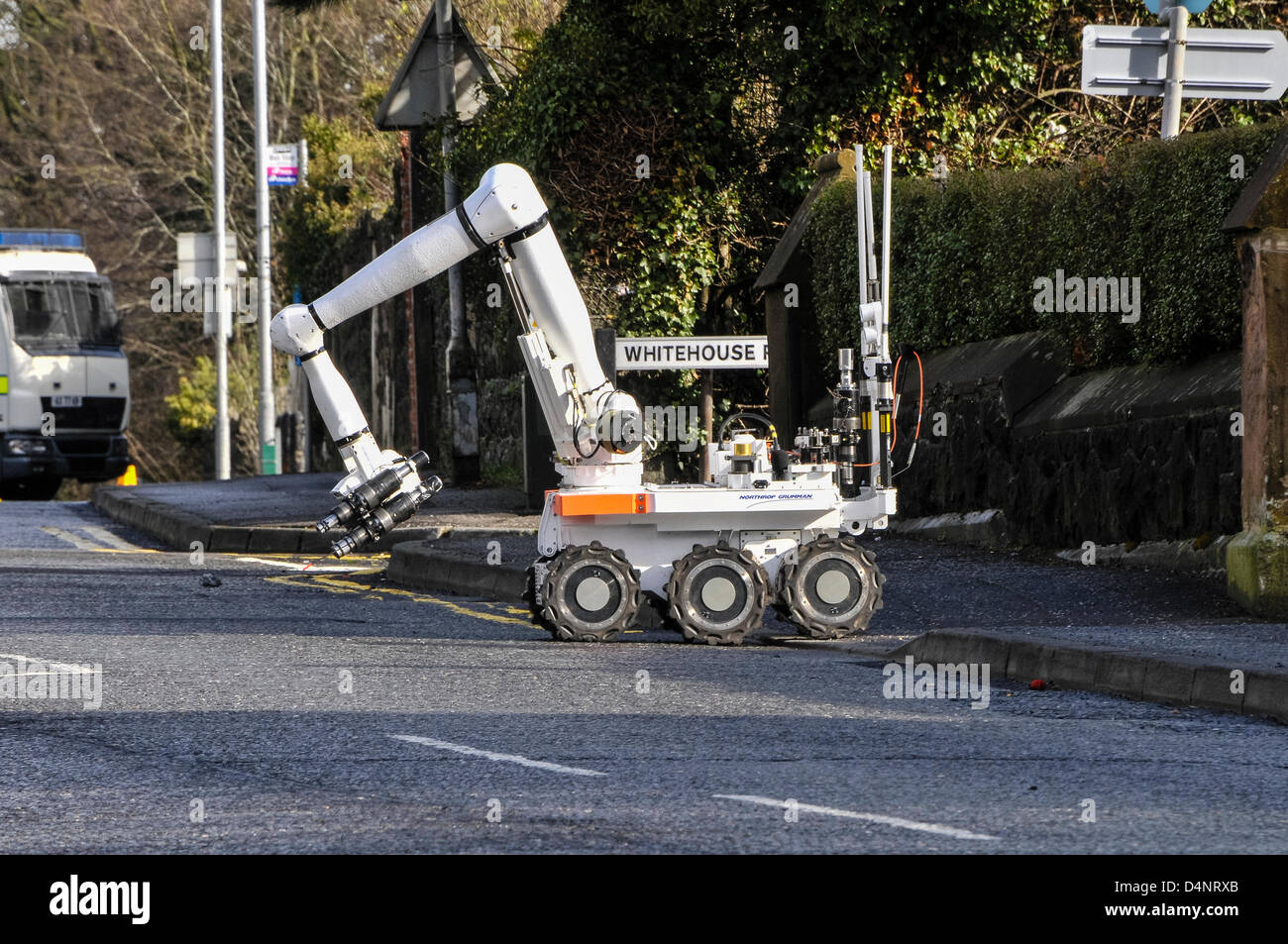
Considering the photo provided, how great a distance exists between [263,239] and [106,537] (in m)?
12.3

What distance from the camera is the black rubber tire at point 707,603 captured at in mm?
11180

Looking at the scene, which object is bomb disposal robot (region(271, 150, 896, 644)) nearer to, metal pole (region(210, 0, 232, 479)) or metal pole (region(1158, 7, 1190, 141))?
metal pole (region(1158, 7, 1190, 141))

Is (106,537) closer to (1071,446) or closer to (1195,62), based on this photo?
(1071,446)

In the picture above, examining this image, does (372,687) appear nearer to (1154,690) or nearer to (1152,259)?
(1154,690)

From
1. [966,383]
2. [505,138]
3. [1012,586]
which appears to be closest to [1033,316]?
[966,383]

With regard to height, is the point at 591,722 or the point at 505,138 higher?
the point at 505,138

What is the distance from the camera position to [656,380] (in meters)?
20.7

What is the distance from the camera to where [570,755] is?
7.57 metres

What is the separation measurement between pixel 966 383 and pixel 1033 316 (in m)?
0.77

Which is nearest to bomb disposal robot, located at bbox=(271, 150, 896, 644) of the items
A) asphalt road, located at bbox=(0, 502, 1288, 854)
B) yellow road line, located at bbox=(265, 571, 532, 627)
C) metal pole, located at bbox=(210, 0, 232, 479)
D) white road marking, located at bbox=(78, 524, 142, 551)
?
asphalt road, located at bbox=(0, 502, 1288, 854)

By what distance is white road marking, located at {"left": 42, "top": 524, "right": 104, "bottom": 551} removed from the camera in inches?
735

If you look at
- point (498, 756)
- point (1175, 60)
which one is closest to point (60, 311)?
point (1175, 60)

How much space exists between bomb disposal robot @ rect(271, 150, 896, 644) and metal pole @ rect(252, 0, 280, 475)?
20494mm

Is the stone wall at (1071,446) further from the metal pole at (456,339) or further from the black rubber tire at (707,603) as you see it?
the metal pole at (456,339)
